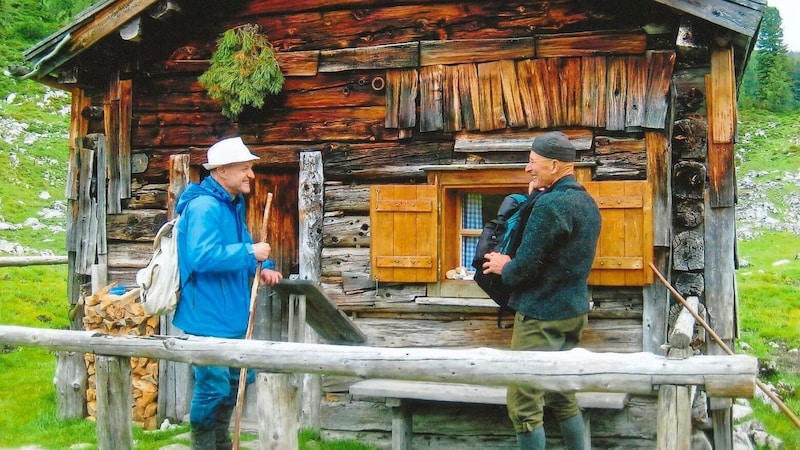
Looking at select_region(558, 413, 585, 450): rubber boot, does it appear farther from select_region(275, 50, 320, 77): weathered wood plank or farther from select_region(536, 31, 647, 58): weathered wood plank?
select_region(275, 50, 320, 77): weathered wood plank

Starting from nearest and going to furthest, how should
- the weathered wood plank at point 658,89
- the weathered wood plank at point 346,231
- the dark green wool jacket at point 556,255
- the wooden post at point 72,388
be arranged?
the dark green wool jacket at point 556,255 → the weathered wood plank at point 658,89 → the weathered wood plank at point 346,231 → the wooden post at point 72,388

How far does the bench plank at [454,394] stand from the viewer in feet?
19.4

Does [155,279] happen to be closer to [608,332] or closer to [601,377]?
[601,377]

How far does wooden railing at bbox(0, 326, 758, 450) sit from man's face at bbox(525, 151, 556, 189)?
158cm

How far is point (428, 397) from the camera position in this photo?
6254mm

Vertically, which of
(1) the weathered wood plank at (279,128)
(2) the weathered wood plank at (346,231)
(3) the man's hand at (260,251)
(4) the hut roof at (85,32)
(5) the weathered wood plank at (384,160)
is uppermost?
(4) the hut roof at (85,32)

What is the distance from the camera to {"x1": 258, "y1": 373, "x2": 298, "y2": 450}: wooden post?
4379mm

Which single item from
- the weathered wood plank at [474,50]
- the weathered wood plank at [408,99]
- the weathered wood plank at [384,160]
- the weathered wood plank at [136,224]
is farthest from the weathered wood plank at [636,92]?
the weathered wood plank at [136,224]

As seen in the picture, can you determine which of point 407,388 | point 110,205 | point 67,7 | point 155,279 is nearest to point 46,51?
point 110,205

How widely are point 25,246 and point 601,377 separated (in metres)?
17.6

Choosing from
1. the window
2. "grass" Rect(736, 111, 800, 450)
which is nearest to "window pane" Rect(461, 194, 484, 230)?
the window

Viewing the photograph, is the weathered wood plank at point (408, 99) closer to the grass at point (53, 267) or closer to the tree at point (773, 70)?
the grass at point (53, 267)

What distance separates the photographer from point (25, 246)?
731 inches

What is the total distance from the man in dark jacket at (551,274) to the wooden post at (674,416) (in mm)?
1177
